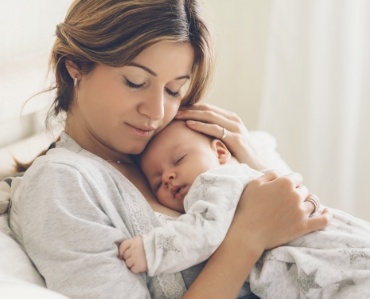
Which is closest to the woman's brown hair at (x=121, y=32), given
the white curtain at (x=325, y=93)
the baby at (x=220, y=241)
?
the baby at (x=220, y=241)

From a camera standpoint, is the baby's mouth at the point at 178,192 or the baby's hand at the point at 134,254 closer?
the baby's hand at the point at 134,254

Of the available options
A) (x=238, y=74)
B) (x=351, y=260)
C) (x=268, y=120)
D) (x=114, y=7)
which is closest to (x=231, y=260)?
(x=351, y=260)

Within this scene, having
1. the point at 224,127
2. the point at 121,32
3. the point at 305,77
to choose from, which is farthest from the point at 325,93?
the point at 121,32

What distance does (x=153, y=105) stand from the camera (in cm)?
134

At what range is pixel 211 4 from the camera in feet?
8.56

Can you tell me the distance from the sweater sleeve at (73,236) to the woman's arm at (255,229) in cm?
14

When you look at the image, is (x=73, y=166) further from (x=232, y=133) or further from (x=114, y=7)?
(x=232, y=133)

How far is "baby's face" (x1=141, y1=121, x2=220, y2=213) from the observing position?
1.36 m

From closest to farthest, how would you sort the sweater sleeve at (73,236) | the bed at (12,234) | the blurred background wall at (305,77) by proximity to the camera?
the bed at (12,234) < the sweater sleeve at (73,236) < the blurred background wall at (305,77)

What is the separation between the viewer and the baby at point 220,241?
1165 millimetres

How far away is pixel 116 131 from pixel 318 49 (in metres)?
1.16

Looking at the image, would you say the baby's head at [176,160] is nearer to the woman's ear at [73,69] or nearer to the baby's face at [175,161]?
the baby's face at [175,161]

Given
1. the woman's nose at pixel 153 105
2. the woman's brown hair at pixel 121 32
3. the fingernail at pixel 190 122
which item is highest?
the woman's brown hair at pixel 121 32

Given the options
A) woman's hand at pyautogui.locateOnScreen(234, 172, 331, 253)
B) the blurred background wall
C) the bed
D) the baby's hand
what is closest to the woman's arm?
woman's hand at pyautogui.locateOnScreen(234, 172, 331, 253)
